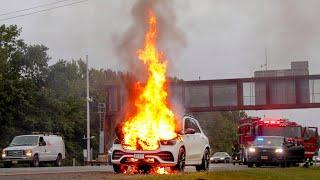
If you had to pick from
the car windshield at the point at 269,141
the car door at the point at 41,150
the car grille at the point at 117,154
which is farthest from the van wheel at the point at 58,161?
the car grille at the point at 117,154

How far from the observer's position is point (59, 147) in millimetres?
43531

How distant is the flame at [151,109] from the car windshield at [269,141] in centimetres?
1444

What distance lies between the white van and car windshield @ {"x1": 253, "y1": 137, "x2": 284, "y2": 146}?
12830 millimetres

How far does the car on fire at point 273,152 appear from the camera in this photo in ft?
112

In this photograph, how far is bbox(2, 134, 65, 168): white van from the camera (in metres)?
37.9

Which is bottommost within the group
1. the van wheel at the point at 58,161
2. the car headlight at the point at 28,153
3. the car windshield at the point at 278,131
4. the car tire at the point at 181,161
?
the van wheel at the point at 58,161

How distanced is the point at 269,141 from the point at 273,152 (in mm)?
917

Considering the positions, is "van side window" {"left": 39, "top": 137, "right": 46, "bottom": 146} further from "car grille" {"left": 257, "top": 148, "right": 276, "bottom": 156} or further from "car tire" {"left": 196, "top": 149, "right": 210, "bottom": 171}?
"car tire" {"left": 196, "top": 149, "right": 210, "bottom": 171}

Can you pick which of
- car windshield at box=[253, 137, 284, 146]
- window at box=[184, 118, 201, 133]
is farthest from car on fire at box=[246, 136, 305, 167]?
window at box=[184, 118, 201, 133]

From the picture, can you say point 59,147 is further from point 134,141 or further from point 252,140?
point 134,141

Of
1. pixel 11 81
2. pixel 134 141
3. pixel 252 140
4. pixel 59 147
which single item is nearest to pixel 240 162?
pixel 252 140

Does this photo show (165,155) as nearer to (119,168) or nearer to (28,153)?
(119,168)

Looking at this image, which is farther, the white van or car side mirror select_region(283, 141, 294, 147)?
the white van

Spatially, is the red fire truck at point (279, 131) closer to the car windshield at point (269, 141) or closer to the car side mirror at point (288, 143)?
the car side mirror at point (288, 143)
